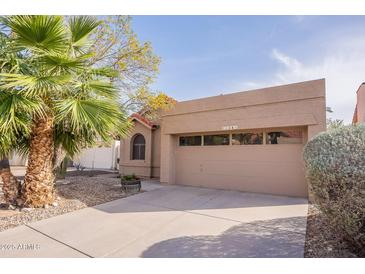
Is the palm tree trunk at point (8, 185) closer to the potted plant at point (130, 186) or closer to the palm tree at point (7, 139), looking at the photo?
the palm tree at point (7, 139)

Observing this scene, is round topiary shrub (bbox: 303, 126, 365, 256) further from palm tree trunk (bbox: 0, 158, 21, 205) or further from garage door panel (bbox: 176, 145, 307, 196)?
palm tree trunk (bbox: 0, 158, 21, 205)

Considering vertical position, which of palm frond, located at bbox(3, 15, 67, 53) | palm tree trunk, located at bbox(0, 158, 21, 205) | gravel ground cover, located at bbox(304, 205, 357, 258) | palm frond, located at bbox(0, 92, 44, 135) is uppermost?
palm frond, located at bbox(3, 15, 67, 53)

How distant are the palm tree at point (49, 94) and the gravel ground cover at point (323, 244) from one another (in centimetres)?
554

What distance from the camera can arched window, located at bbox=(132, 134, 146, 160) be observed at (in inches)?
560

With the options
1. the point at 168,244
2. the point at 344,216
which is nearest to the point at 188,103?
the point at 168,244

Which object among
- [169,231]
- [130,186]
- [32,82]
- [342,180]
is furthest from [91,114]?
[342,180]

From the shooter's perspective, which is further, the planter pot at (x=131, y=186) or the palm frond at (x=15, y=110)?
the planter pot at (x=131, y=186)

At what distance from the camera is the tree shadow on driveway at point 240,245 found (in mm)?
3902

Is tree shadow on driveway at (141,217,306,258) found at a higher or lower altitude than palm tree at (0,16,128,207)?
lower

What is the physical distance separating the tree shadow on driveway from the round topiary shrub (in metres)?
0.85

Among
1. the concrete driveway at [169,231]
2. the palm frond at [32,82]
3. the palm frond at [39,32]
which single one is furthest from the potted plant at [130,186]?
the palm frond at [39,32]

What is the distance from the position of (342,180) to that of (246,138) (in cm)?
633

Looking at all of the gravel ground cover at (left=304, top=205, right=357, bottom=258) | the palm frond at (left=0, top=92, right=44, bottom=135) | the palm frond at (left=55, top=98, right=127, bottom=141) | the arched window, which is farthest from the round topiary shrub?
the arched window
